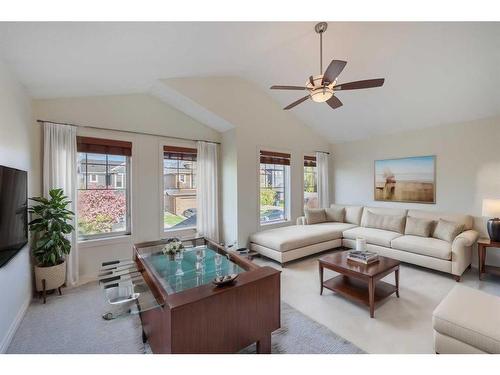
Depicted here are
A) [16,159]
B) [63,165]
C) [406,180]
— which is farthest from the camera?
[406,180]

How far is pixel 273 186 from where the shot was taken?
5074 millimetres

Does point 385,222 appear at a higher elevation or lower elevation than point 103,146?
lower

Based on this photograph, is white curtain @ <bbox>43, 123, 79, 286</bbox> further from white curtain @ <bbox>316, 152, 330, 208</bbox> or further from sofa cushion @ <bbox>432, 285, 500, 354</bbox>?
white curtain @ <bbox>316, 152, 330, 208</bbox>

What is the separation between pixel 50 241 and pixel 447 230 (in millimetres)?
5342

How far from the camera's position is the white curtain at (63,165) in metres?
2.92

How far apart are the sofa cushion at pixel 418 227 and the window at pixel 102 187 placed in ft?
15.4

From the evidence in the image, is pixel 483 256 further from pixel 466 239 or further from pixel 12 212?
pixel 12 212

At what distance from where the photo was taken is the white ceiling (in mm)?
1915

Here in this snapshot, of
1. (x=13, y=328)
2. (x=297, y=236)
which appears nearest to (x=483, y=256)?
(x=297, y=236)

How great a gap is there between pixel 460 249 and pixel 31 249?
548 centimetres

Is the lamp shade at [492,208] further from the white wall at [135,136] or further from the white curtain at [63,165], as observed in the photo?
the white curtain at [63,165]

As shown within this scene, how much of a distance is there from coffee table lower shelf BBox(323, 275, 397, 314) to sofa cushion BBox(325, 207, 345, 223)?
2.35 m
